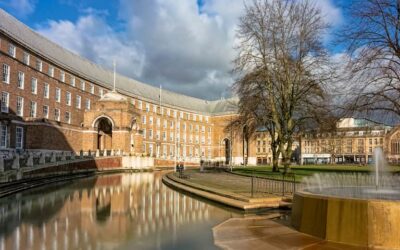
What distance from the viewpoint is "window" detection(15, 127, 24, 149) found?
151 feet

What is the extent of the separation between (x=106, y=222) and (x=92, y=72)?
66.8m

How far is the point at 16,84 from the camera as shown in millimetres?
48219

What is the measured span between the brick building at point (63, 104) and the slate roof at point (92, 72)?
0.54 feet

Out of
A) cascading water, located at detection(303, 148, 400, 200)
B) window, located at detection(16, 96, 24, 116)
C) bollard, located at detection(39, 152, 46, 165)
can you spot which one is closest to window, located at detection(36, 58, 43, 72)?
window, located at detection(16, 96, 24, 116)

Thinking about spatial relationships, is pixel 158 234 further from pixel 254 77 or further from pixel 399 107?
pixel 254 77

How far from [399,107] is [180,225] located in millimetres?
13236

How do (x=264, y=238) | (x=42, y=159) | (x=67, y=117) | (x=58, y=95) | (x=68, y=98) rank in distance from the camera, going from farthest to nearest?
(x=68, y=98)
(x=67, y=117)
(x=58, y=95)
(x=42, y=159)
(x=264, y=238)

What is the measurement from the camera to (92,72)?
7550cm

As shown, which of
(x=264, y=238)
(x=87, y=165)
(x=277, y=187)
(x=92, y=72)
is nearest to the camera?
(x=264, y=238)

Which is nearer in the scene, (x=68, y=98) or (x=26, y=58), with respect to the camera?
(x=26, y=58)

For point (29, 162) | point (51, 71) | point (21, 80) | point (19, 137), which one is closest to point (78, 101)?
point (51, 71)

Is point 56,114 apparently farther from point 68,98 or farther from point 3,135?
point 3,135

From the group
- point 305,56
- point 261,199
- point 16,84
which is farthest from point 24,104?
point 261,199

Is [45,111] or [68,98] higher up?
[68,98]
